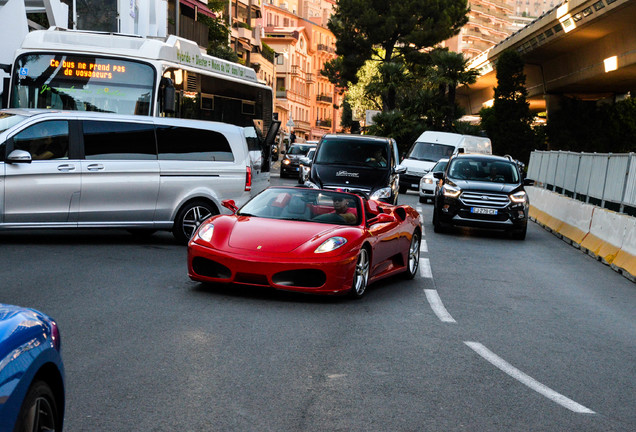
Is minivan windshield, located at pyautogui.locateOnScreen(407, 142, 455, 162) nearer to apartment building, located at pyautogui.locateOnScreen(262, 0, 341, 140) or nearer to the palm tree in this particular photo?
the palm tree

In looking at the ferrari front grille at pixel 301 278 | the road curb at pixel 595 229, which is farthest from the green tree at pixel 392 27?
the ferrari front grille at pixel 301 278

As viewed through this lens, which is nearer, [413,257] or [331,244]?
[331,244]

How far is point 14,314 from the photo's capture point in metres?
Result: 3.67

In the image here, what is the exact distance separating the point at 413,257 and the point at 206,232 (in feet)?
10.4

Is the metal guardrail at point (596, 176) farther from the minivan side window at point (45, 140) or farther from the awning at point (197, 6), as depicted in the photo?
the awning at point (197, 6)

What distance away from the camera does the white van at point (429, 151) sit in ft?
116

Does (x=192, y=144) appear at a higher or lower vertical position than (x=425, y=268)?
higher

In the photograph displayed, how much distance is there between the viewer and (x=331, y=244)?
9.84 metres

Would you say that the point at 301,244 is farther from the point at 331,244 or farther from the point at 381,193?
the point at 381,193

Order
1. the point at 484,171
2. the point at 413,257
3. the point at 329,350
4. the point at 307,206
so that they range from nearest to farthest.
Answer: the point at 329,350 < the point at 307,206 < the point at 413,257 < the point at 484,171

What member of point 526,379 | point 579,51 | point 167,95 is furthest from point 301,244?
point 579,51

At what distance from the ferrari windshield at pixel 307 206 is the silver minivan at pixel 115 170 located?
11.5ft

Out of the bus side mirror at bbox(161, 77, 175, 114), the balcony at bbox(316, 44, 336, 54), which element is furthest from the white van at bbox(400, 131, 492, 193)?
the balcony at bbox(316, 44, 336, 54)

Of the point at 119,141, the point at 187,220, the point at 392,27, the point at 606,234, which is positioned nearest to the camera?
the point at 119,141
